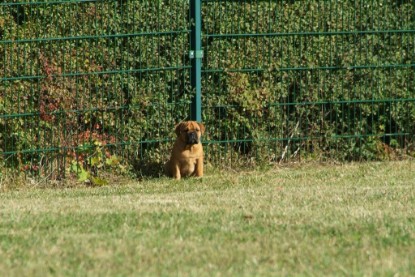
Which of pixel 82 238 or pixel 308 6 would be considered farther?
pixel 308 6

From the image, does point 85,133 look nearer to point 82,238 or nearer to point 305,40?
point 305,40

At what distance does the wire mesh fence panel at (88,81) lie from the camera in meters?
11.4

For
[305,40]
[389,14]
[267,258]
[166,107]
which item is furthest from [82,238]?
[389,14]

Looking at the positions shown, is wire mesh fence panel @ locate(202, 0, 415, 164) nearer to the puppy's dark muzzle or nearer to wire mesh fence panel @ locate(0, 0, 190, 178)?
wire mesh fence panel @ locate(0, 0, 190, 178)

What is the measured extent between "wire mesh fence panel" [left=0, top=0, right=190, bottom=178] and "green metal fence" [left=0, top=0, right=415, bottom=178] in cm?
1

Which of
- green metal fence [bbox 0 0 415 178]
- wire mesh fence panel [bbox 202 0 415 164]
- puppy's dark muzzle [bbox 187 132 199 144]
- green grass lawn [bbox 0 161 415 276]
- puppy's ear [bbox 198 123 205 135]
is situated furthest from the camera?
wire mesh fence panel [bbox 202 0 415 164]

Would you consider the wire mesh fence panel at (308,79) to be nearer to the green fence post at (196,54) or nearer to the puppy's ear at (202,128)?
the green fence post at (196,54)

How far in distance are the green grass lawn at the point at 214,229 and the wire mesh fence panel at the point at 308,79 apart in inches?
58.0

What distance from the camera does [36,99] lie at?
37.9 feet

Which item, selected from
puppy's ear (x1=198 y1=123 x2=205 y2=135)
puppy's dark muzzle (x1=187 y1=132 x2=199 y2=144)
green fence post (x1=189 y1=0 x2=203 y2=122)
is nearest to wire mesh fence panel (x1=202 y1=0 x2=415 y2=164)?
green fence post (x1=189 y1=0 x2=203 y2=122)

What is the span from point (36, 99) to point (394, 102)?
4.56 m

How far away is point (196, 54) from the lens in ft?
40.1

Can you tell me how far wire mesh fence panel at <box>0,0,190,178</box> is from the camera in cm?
1143

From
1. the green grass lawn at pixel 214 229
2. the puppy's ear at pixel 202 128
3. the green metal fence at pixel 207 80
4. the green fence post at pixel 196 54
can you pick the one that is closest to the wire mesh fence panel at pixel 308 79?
the green metal fence at pixel 207 80
